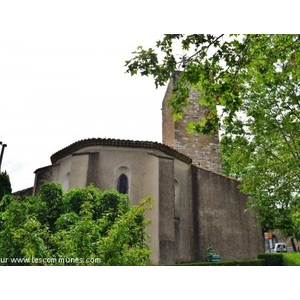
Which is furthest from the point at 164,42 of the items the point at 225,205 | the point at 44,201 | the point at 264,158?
the point at 225,205

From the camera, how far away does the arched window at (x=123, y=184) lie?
13.8 m

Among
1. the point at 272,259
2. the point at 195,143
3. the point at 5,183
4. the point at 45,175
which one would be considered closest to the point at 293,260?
the point at 272,259

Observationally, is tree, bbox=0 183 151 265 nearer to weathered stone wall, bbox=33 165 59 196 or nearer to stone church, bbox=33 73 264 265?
stone church, bbox=33 73 264 265

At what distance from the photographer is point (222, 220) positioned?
15016 millimetres

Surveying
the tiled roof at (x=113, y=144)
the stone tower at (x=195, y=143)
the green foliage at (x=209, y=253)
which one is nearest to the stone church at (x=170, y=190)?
the tiled roof at (x=113, y=144)

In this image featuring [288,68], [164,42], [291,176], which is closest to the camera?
[164,42]

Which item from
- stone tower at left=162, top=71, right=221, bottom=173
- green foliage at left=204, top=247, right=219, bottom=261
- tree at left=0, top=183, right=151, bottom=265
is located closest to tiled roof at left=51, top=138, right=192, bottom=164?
green foliage at left=204, top=247, right=219, bottom=261

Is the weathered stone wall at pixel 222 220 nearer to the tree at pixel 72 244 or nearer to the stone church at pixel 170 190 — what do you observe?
the stone church at pixel 170 190

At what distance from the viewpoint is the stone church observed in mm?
13195

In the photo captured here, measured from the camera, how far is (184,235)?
14.2 meters

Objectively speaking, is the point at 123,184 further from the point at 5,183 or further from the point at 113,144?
the point at 5,183

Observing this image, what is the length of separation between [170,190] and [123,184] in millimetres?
2137
